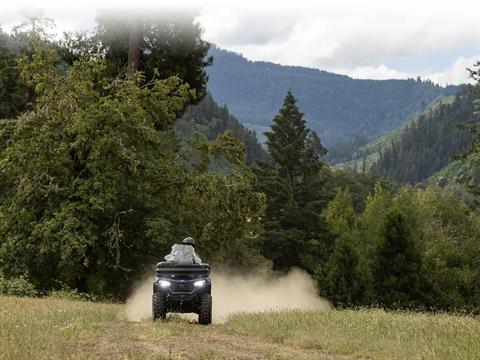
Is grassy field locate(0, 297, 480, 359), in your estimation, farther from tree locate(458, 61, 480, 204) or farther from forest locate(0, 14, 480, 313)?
tree locate(458, 61, 480, 204)

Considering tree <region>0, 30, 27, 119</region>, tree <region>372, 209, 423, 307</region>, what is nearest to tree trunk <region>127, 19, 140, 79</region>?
tree <region>0, 30, 27, 119</region>

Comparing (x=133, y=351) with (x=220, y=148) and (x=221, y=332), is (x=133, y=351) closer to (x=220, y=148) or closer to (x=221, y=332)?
(x=221, y=332)

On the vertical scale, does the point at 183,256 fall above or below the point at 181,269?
above

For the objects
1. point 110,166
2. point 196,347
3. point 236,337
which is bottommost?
point 236,337

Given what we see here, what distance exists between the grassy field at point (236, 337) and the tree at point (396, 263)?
120 feet

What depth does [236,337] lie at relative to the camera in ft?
41.3

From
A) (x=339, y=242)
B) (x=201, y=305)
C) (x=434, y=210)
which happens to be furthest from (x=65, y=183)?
(x=434, y=210)

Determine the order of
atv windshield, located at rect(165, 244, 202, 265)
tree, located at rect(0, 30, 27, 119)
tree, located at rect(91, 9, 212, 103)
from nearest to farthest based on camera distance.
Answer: atv windshield, located at rect(165, 244, 202, 265)
tree, located at rect(91, 9, 212, 103)
tree, located at rect(0, 30, 27, 119)

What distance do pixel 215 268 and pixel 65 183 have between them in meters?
17.0

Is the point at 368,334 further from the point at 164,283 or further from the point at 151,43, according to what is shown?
the point at 151,43

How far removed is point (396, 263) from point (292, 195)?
10.5 m

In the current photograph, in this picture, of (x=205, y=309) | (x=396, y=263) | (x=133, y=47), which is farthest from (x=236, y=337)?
(x=396, y=263)

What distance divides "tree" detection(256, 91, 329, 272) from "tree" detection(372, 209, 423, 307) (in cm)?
494

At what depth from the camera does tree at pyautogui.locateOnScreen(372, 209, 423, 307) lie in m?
50.7
